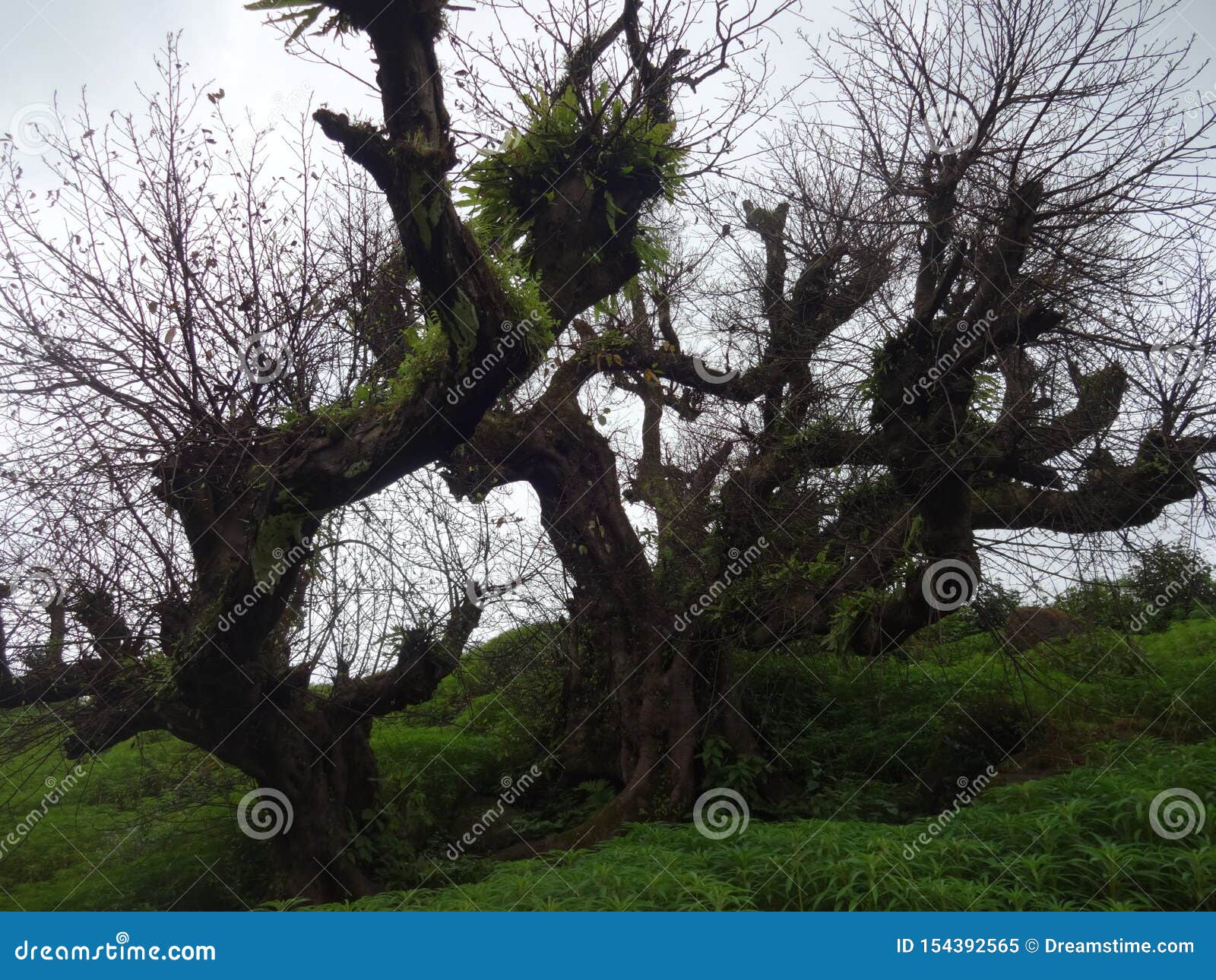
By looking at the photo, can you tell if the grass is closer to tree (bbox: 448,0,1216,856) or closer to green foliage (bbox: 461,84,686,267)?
tree (bbox: 448,0,1216,856)

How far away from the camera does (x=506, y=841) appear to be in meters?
9.64

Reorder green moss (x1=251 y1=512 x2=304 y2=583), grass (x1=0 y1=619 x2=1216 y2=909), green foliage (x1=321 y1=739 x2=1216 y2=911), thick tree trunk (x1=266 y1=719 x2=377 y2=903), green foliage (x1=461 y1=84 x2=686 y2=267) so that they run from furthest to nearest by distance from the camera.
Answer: thick tree trunk (x1=266 y1=719 x2=377 y2=903) → green foliage (x1=461 y1=84 x2=686 y2=267) → green moss (x1=251 y1=512 x2=304 y2=583) → grass (x1=0 y1=619 x2=1216 y2=909) → green foliage (x1=321 y1=739 x2=1216 y2=911)

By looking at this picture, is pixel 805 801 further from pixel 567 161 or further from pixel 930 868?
pixel 567 161

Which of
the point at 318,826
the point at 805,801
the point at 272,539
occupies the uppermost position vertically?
the point at 805,801

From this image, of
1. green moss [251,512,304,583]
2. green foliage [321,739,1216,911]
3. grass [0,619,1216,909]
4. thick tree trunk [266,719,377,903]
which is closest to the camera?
green foliage [321,739,1216,911]

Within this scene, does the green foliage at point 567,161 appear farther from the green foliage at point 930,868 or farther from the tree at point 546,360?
the green foliage at point 930,868

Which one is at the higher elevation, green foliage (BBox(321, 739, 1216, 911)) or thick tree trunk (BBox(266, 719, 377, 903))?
green foliage (BBox(321, 739, 1216, 911))

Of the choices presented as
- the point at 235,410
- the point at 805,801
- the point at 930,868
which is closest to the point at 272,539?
the point at 235,410

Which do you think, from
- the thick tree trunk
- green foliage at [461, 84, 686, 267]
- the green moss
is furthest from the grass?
green foliage at [461, 84, 686, 267]

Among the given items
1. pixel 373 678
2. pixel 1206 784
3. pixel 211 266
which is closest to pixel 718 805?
pixel 373 678

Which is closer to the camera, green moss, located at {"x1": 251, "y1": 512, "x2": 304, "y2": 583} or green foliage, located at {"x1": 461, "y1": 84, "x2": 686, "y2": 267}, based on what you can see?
green moss, located at {"x1": 251, "y1": 512, "x2": 304, "y2": 583}

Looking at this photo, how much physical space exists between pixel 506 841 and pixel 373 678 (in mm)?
2456

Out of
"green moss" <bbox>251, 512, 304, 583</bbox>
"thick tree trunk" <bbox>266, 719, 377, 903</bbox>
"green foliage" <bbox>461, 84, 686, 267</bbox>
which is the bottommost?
"thick tree trunk" <bbox>266, 719, 377, 903</bbox>

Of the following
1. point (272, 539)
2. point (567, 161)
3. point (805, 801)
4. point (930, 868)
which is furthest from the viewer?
point (805, 801)
